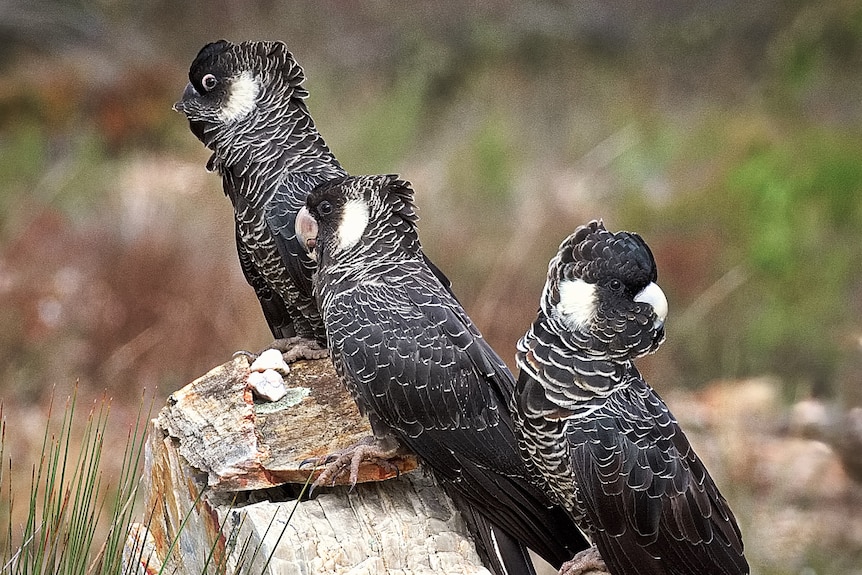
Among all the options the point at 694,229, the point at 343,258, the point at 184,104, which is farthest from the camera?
the point at 694,229

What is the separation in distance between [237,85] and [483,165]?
20.0 feet

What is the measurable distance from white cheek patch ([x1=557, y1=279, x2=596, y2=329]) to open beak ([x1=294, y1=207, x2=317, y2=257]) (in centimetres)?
111

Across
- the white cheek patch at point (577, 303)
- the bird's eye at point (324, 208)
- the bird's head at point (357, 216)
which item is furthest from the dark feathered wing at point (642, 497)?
the bird's eye at point (324, 208)

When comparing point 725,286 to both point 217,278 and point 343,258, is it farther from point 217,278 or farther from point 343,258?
point 343,258

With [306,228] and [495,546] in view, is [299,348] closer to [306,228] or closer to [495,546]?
[306,228]

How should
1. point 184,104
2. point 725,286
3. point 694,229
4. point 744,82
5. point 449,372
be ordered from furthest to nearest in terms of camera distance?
1. point 744,82
2. point 694,229
3. point 725,286
4. point 184,104
5. point 449,372

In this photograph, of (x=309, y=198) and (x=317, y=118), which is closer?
(x=309, y=198)

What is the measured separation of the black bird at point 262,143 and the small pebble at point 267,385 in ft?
1.05

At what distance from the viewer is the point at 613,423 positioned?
3.07m

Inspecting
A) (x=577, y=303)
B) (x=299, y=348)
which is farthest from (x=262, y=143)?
(x=577, y=303)

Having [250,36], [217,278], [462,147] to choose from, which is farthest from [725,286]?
[250,36]

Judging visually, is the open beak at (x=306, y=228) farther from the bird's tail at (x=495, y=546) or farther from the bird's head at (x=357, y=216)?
the bird's tail at (x=495, y=546)

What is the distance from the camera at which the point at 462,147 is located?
11.1 m

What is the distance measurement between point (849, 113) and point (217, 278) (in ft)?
30.1
